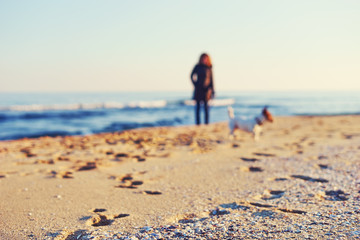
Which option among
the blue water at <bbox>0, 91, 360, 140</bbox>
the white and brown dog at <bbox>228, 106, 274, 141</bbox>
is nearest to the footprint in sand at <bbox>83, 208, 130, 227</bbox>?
the white and brown dog at <bbox>228, 106, 274, 141</bbox>

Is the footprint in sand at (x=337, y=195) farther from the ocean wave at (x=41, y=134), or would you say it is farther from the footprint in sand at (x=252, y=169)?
the ocean wave at (x=41, y=134)

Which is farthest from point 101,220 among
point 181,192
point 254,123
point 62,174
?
point 254,123

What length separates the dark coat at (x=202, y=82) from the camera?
26.9ft

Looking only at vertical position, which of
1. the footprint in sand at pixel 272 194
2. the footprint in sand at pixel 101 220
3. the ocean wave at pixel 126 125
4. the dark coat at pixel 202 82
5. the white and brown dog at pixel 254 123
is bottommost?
the footprint in sand at pixel 272 194

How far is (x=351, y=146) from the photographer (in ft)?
16.9

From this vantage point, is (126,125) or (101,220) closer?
(101,220)

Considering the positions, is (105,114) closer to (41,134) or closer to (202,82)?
(41,134)

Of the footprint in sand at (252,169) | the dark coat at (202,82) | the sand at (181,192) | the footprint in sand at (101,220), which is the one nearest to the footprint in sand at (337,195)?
the sand at (181,192)

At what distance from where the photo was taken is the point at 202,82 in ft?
27.0

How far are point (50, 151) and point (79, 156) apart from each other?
30.1 inches

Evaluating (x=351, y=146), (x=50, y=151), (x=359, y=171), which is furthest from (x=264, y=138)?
(x=50, y=151)

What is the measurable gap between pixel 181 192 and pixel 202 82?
5.63 m

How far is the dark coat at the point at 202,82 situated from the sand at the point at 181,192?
10.9 feet

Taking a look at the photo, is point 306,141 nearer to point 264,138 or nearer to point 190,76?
point 264,138
